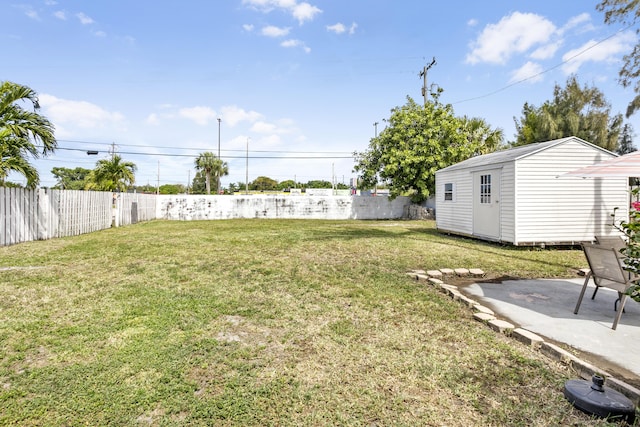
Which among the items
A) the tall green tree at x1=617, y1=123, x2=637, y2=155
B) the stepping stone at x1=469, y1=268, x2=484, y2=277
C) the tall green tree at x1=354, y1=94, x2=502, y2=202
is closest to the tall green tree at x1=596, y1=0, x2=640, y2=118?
the tall green tree at x1=354, y1=94, x2=502, y2=202

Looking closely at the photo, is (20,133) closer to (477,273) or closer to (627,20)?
(477,273)

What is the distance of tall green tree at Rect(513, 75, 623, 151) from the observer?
2409cm

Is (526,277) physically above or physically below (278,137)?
below

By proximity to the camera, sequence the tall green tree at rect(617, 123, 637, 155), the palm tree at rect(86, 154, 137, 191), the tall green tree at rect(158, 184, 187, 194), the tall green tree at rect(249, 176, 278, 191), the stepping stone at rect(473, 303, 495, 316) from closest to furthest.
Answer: the stepping stone at rect(473, 303, 495, 316) → the palm tree at rect(86, 154, 137, 191) → the tall green tree at rect(617, 123, 637, 155) → the tall green tree at rect(158, 184, 187, 194) → the tall green tree at rect(249, 176, 278, 191)

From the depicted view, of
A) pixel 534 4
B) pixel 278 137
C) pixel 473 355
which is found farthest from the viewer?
pixel 278 137

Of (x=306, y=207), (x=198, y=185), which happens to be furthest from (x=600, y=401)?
(x=198, y=185)

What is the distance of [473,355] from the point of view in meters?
2.72

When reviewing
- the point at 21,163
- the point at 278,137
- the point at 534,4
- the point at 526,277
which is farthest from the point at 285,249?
the point at 278,137

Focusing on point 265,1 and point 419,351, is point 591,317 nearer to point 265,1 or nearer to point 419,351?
point 419,351

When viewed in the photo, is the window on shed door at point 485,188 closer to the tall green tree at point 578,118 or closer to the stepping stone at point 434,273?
the stepping stone at point 434,273

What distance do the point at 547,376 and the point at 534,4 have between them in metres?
14.3

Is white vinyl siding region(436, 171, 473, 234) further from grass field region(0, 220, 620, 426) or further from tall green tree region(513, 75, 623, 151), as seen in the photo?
tall green tree region(513, 75, 623, 151)

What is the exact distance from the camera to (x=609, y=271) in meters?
3.36

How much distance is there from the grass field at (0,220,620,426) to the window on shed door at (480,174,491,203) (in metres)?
4.39
